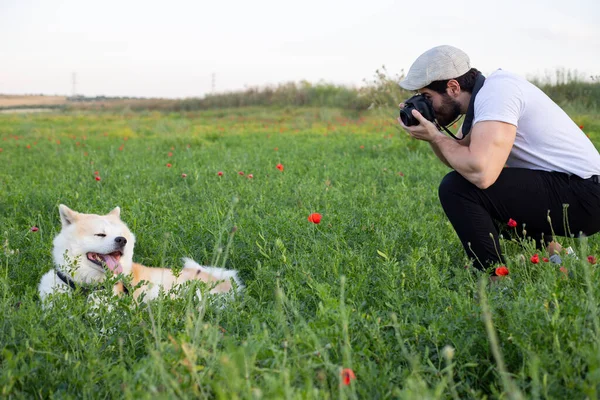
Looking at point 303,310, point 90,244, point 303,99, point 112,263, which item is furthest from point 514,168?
point 303,99

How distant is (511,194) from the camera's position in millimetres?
3229

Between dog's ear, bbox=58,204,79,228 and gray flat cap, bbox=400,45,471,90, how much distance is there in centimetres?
219

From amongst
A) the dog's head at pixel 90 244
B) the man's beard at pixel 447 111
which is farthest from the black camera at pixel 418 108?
the dog's head at pixel 90 244

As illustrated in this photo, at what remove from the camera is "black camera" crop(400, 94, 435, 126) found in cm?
327

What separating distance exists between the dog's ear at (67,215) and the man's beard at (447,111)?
232 centimetres

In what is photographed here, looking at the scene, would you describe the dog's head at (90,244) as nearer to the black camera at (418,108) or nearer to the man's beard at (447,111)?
the black camera at (418,108)

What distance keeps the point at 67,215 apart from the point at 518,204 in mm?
2735

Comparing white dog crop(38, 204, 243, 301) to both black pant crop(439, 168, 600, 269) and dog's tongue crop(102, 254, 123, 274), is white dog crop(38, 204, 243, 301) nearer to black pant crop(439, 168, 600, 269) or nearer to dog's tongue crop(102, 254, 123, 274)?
dog's tongue crop(102, 254, 123, 274)

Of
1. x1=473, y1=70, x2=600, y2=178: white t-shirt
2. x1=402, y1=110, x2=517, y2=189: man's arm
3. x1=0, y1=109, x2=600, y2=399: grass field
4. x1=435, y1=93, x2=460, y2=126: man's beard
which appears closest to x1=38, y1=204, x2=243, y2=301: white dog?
x1=0, y1=109, x2=600, y2=399: grass field

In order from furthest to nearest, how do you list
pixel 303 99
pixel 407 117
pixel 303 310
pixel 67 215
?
pixel 303 99 < pixel 67 215 < pixel 407 117 < pixel 303 310

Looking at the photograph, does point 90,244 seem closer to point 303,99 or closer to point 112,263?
point 112,263

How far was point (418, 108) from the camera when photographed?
327cm

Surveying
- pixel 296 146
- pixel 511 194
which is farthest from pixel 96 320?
pixel 296 146

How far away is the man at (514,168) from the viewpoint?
Result: 10.4 ft
